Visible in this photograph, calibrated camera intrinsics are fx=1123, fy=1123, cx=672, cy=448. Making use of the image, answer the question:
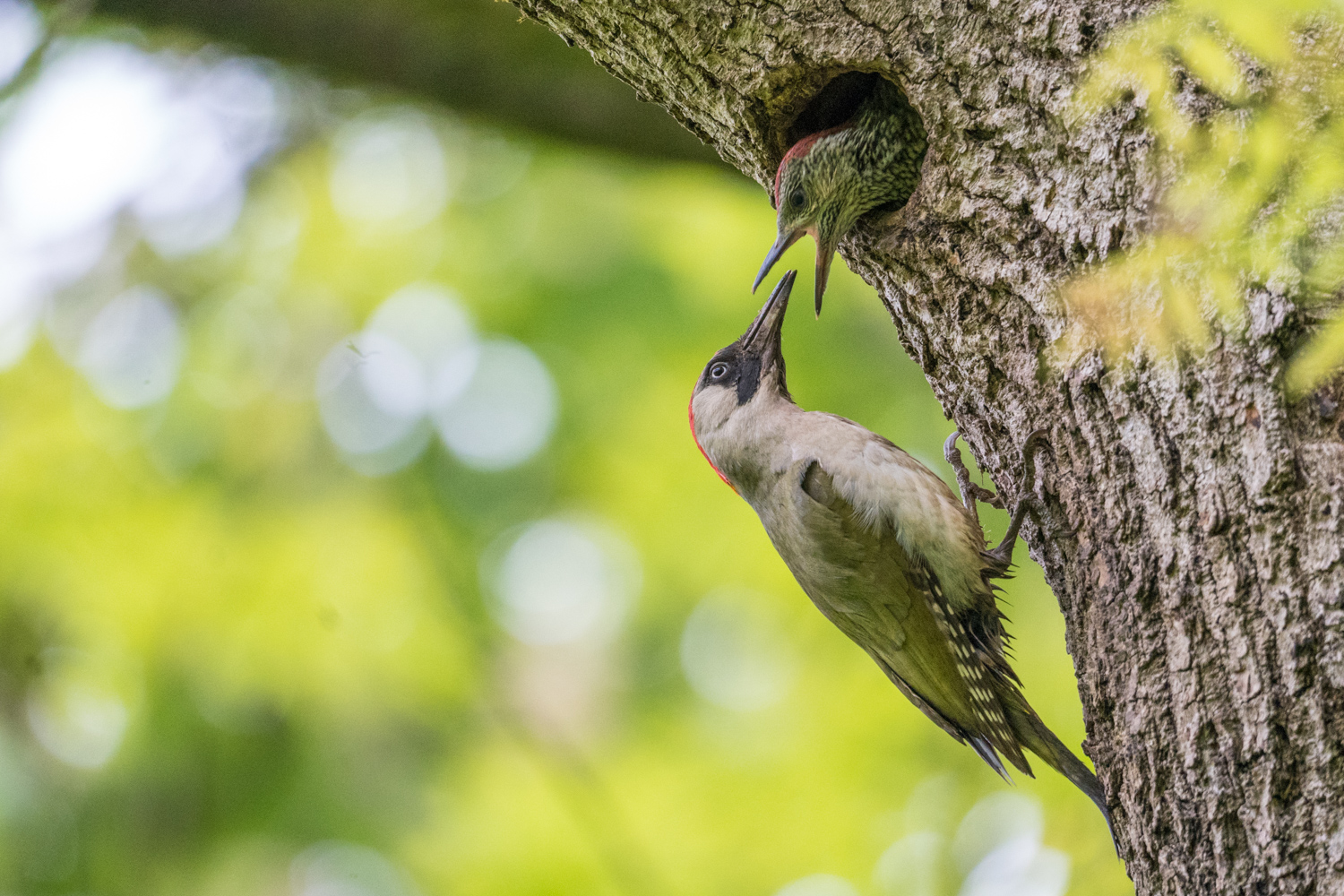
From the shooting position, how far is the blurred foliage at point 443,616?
6.14 metres

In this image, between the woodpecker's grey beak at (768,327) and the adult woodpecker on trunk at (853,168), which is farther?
the woodpecker's grey beak at (768,327)

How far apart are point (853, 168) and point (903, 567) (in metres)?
1.25

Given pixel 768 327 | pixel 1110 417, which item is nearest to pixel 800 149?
pixel 768 327

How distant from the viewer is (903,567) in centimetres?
356

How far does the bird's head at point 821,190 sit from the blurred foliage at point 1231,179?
1.07 meters

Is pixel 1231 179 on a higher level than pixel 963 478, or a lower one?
lower

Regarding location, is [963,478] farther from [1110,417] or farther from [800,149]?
[1110,417]

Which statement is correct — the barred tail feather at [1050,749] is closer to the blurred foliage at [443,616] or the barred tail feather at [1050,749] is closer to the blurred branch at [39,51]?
the blurred foliage at [443,616]

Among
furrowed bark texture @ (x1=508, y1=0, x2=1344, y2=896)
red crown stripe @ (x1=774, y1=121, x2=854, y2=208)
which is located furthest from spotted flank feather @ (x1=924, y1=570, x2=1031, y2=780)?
red crown stripe @ (x1=774, y1=121, x2=854, y2=208)

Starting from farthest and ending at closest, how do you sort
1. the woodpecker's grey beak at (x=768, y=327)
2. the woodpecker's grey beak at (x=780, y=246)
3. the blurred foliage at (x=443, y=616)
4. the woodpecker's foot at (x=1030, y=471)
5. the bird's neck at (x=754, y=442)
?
the blurred foliage at (x=443, y=616) → the woodpecker's grey beak at (x=768, y=327) → the bird's neck at (x=754, y=442) → the woodpecker's grey beak at (x=780, y=246) → the woodpecker's foot at (x=1030, y=471)

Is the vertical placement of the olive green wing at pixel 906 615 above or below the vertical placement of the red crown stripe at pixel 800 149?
below

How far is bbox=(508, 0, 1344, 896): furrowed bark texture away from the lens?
6.50 feet

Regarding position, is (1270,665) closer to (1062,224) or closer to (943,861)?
(1062,224)

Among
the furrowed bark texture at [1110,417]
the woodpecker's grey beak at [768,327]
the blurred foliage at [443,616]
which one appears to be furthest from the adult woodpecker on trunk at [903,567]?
the blurred foliage at [443,616]
